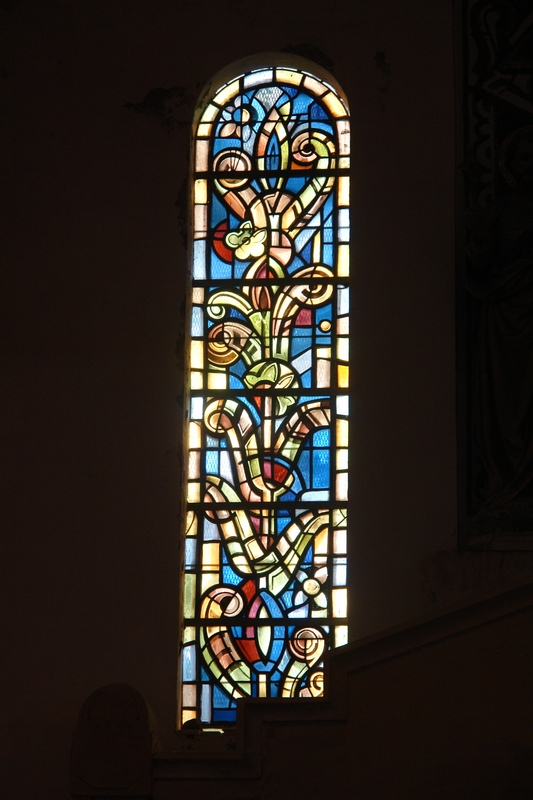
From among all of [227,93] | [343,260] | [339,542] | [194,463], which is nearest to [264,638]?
[339,542]

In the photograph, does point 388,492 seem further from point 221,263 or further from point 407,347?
point 221,263

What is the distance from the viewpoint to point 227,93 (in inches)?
352

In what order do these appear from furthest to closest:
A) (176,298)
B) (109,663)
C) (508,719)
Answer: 1. (176,298)
2. (109,663)
3. (508,719)

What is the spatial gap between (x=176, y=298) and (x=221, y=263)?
43 centimetres

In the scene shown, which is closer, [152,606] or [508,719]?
[508,719]

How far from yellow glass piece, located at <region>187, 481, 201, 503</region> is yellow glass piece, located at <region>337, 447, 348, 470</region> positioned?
0.81 meters

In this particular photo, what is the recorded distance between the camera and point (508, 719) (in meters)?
6.21

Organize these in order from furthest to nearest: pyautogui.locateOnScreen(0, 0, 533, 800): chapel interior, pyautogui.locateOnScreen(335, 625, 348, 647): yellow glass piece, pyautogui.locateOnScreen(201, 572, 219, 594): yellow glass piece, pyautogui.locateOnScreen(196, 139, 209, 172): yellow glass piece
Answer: pyautogui.locateOnScreen(196, 139, 209, 172): yellow glass piece, pyautogui.locateOnScreen(201, 572, 219, 594): yellow glass piece, pyautogui.locateOnScreen(335, 625, 348, 647): yellow glass piece, pyautogui.locateOnScreen(0, 0, 533, 800): chapel interior

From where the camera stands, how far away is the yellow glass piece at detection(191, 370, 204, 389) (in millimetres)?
8438

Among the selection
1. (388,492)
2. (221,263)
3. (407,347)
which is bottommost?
(388,492)

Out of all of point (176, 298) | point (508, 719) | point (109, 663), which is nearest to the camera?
point (508, 719)

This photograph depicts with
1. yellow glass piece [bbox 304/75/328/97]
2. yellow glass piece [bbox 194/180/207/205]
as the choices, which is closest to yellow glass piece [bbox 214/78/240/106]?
yellow glass piece [bbox 304/75/328/97]

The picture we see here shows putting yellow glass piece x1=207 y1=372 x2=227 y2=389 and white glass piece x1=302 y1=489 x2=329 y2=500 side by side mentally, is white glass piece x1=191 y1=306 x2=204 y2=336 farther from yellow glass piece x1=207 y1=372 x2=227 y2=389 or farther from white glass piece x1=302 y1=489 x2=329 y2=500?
white glass piece x1=302 y1=489 x2=329 y2=500

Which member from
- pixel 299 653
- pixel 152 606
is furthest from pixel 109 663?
pixel 299 653
